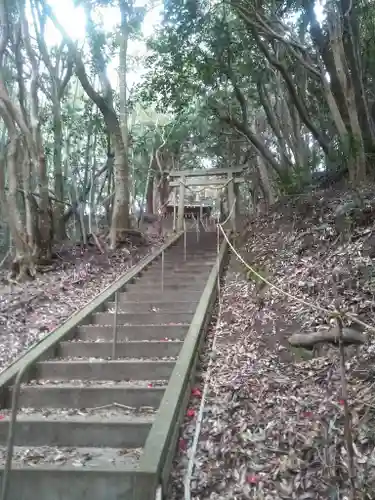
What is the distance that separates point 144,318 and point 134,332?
0.67 m

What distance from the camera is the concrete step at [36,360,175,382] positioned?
6078mm

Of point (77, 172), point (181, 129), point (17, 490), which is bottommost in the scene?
point (17, 490)

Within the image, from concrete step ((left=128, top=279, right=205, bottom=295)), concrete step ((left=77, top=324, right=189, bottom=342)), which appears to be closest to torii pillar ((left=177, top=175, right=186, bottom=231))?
concrete step ((left=128, top=279, right=205, bottom=295))

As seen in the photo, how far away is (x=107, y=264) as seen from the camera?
38.0 ft

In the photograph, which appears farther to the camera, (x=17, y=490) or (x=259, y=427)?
(x=259, y=427)

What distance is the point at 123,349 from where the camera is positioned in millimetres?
6750

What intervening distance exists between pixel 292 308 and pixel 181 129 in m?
16.6

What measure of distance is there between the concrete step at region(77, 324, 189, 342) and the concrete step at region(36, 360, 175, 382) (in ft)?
3.17

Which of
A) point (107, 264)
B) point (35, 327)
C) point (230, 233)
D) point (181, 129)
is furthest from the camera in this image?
point (181, 129)

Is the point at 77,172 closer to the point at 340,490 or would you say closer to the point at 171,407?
the point at 171,407

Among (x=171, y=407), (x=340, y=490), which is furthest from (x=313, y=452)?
(x=171, y=407)

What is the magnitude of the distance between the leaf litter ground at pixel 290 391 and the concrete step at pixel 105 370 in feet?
1.65

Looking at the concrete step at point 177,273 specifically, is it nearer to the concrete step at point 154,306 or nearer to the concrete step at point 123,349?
the concrete step at point 154,306

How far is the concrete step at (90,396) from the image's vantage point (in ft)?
18.0
